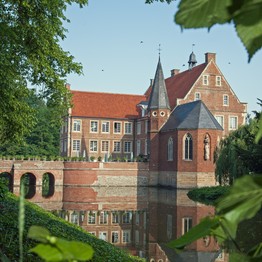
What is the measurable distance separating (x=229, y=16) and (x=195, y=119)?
116 feet

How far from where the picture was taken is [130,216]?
23203 mm

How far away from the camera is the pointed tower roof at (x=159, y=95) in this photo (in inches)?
1534

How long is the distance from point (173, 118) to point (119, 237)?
2108cm

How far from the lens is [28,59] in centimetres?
1167

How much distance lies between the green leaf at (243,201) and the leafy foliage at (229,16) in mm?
156

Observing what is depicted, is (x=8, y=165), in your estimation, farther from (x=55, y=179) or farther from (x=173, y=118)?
(x=173, y=118)

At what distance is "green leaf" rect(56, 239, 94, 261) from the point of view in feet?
1.42

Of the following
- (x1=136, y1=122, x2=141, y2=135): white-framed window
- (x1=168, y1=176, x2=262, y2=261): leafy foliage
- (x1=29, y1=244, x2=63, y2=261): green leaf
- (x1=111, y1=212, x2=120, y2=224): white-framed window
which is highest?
(x1=136, y1=122, x2=141, y2=135): white-framed window

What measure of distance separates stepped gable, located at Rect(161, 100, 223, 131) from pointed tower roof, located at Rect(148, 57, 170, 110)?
7.58 ft

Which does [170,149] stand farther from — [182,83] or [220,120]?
[182,83]

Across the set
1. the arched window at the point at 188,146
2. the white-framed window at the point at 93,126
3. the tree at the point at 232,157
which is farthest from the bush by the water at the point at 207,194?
the white-framed window at the point at 93,126

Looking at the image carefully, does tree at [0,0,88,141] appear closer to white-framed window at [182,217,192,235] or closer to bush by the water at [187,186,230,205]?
white-framed window at [182,217,192,235]

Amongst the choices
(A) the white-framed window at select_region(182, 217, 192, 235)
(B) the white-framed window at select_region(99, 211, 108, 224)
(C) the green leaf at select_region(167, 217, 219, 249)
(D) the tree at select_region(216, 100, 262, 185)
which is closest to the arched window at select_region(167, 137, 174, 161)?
(D) the tree at select_region(216, 100, 262, 185)

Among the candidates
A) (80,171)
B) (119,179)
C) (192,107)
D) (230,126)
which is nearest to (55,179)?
(80,171)
